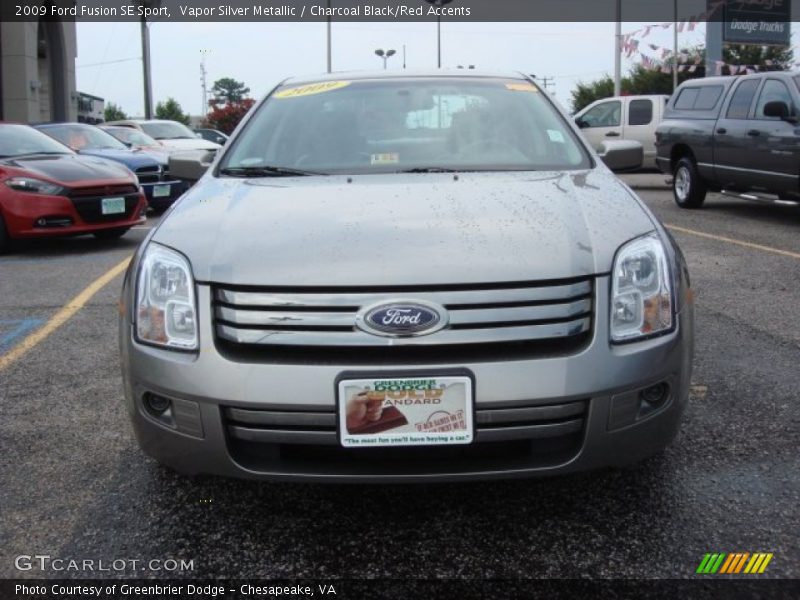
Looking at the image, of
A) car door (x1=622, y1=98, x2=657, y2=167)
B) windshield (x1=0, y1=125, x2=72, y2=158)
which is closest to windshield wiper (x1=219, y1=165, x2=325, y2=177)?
windshield (x1=0, y1=125, x2=72, y2=158)

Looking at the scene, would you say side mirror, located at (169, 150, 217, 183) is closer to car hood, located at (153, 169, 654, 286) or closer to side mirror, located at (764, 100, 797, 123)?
car hood, located at (153, 169, 654, 286)

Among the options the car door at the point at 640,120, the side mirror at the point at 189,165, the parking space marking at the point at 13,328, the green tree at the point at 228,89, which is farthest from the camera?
the green tree at the point at 228,89

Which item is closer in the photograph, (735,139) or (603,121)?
(735,139)

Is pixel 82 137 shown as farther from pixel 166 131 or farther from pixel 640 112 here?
pixel 640 112

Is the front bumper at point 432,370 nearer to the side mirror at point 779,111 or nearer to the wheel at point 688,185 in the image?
the side mirror at point 779,111

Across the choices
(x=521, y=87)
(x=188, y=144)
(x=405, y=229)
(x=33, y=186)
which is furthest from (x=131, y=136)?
(x=405, y=229)

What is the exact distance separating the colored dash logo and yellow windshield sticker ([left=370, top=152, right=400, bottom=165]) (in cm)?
178

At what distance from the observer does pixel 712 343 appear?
4.41 m

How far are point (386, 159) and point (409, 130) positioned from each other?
0.26 metres

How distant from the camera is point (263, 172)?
10.5 feet

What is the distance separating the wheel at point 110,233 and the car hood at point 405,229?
5885mm

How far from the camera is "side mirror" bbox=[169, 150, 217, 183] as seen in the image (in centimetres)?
390

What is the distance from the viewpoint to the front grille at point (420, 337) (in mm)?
2141

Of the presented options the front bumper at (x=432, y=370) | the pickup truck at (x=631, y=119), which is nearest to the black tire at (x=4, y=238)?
the front bumper at (x=432, y=370)
